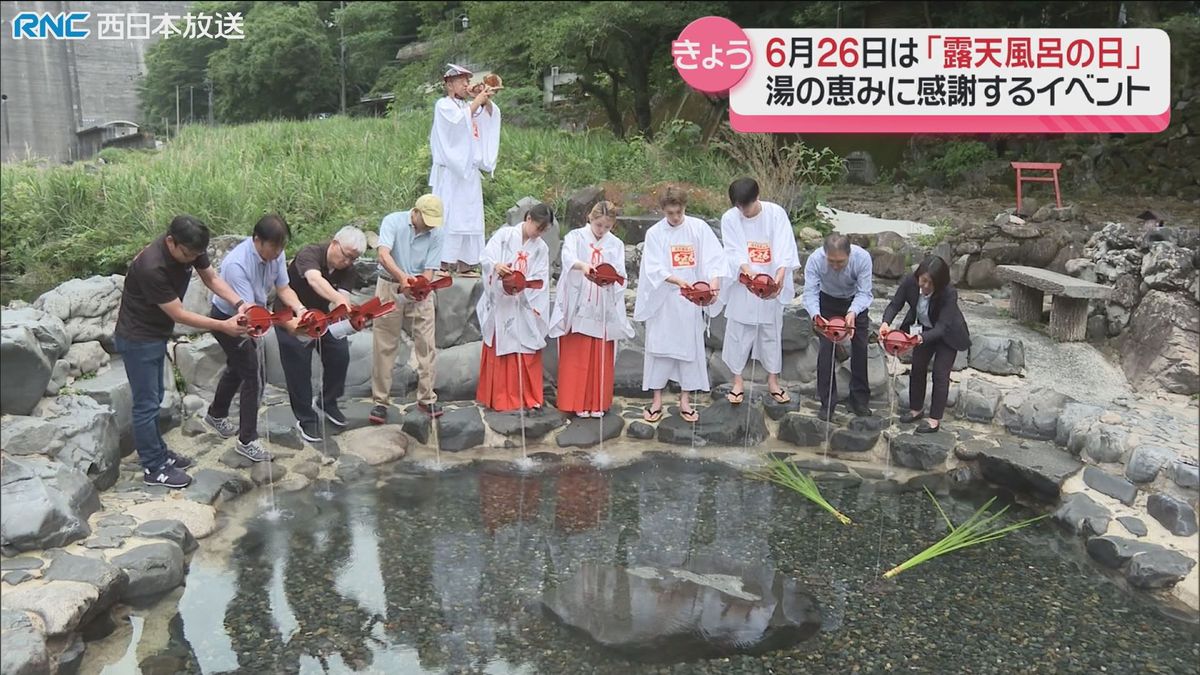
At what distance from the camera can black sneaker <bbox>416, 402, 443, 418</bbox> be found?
6512mm

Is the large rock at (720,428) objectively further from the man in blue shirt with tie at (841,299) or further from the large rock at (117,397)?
the large rock at (117,397)

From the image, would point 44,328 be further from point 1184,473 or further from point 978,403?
point 1184,473

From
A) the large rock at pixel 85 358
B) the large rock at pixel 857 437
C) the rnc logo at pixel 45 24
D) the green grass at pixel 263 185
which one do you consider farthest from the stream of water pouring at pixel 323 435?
the rnc logo at pixel 45 24

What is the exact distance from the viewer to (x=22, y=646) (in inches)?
135

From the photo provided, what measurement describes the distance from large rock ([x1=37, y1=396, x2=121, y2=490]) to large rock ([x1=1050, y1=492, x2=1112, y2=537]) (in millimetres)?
5628

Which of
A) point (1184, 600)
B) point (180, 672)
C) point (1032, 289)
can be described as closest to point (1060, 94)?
point (1032, 289)

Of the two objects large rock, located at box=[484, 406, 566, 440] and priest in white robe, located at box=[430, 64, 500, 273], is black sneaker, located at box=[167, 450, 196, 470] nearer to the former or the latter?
large rock, located at box=[484, 406, 566, 440]

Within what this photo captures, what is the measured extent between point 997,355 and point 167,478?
6046 mm

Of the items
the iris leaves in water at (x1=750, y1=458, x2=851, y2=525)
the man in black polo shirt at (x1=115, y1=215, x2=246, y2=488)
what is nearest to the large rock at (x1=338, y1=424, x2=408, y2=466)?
the man in black polo shirt at (x1=115, y1=215, x2=246, y2=488)

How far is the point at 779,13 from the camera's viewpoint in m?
15.9

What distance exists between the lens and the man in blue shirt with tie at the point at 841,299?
6.20 meters

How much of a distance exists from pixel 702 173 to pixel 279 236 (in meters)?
6.16

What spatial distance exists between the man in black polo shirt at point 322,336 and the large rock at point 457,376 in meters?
0.82

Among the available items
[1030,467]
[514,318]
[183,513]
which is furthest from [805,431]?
[183,513]
